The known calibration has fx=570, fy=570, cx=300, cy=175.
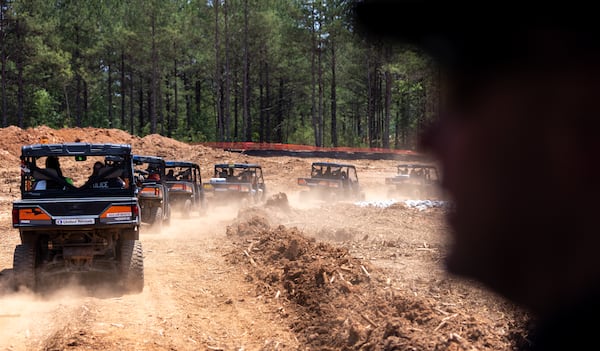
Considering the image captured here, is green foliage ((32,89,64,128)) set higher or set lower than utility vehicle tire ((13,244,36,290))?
higher

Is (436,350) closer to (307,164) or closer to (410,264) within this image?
(410,264)

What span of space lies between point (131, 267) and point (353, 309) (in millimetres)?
3603

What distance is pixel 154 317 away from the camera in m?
7.21

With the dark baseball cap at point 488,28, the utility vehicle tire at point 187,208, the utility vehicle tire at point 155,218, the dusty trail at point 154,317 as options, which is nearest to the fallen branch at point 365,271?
the dusty trail at point 154,317

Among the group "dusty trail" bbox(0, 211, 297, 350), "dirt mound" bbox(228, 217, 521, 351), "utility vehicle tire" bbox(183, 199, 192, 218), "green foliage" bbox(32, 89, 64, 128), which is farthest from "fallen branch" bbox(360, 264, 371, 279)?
"green foliage" bbox(32, 89, 64, 128)

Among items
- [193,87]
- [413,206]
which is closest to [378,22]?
[413,206]

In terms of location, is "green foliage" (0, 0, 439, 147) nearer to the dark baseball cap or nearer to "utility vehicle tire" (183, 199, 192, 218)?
"utility vehicle tire" (183, 199, 192, 218)

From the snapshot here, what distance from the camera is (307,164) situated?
123 ft

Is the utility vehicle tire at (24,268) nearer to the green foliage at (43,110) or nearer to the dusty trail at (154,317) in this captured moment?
the dusty trail at (154,317)

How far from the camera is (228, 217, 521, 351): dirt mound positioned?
512 cm

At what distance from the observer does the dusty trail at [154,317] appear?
6223mm

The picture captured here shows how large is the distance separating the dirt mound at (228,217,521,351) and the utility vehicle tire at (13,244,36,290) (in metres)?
3.25

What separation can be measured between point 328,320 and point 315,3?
1773 inches

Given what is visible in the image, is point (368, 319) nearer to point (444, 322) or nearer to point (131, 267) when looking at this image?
point (444, 322)
